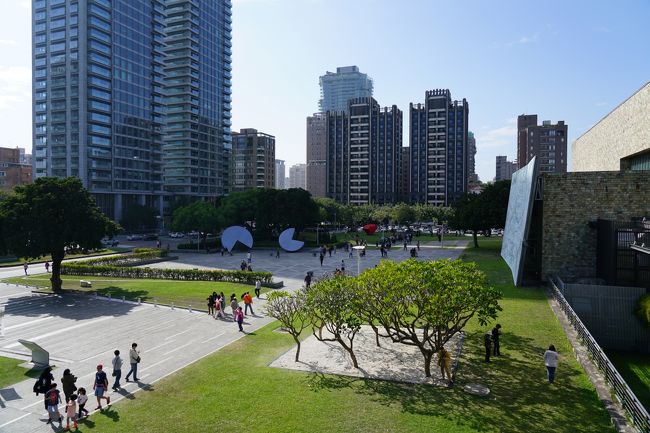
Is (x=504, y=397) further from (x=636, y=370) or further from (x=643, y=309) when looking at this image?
(x=643, y=309)

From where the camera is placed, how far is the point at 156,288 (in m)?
35.7

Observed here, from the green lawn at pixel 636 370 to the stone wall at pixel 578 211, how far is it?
28.8 ft

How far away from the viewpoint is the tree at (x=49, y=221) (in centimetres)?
3297

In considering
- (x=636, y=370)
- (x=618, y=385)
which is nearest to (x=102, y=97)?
(x=636, y=370)

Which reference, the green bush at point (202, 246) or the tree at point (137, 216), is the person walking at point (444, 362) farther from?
the tree at point (137, 216)

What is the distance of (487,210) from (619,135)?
19.1m

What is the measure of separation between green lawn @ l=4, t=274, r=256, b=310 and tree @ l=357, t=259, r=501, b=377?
15549 mm

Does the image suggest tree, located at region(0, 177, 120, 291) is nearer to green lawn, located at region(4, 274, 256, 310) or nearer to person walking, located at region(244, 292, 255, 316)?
green lawn, located at region(4, 274, 256, 310)

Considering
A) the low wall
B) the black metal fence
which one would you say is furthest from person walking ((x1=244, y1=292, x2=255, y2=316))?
the low wall

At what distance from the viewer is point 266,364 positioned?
18.6 m

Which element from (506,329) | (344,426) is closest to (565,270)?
(506,329)

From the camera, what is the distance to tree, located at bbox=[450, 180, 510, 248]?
56250mm

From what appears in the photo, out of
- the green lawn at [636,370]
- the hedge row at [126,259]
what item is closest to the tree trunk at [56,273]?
the hedge row at [126,259]

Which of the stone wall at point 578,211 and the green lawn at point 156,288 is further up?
the stone wall at point 578,211
